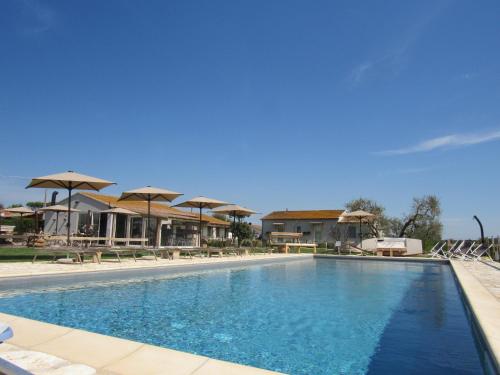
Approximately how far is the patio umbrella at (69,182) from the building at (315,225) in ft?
80.9

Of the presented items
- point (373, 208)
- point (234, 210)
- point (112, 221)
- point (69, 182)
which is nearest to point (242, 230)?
point (234, 210)

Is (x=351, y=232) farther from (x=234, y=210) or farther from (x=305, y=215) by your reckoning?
(x=234, y=210)

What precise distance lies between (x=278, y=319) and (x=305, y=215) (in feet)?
109

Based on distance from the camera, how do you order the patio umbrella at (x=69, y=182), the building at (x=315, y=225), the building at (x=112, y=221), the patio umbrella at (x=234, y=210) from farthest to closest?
the building at (x=315, y=225)
the building at (x=112, y=221)
the patio umbrella at (x=234, y=210)
the patio umbrella at (x=69, y=182)

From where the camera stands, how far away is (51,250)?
998cm

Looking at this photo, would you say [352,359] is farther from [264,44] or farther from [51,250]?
[264,44]

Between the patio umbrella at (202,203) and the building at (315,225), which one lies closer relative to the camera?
the patio umbrella at (202,203)

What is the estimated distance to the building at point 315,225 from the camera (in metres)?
35.4

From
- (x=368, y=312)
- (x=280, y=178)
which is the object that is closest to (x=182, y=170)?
(x=280, y=178)

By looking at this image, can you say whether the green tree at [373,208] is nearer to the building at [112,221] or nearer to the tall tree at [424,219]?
the tall tree at [424,219]

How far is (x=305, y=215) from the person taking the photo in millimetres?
38938

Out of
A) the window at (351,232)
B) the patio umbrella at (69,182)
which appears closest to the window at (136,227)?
the patio umbrella at (69,182)

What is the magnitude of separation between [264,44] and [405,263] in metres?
13.3

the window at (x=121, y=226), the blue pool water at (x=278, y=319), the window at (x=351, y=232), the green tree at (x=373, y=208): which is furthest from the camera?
the green tree at (x=373, y=208)
